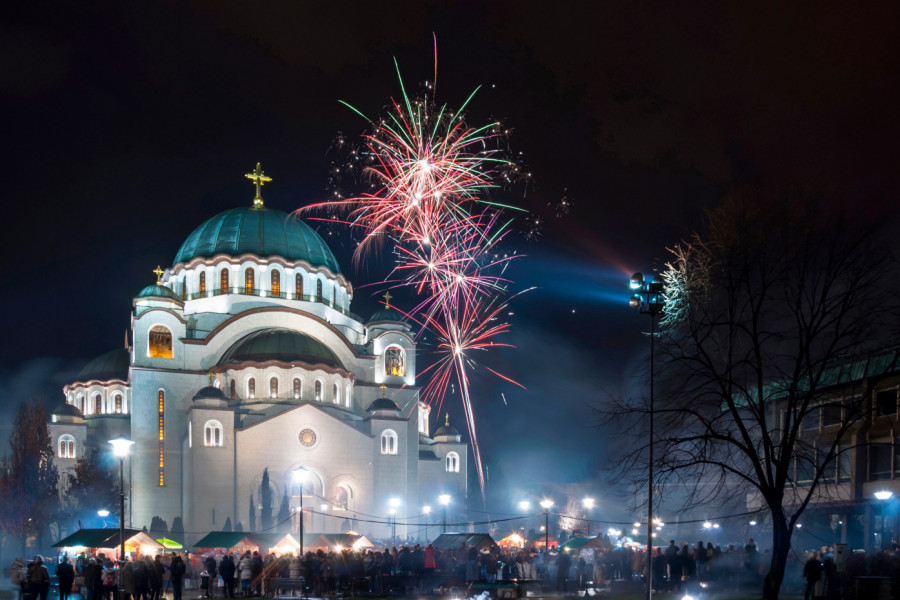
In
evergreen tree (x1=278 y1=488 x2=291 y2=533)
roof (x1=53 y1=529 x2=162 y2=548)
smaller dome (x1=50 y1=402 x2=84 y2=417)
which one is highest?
smaller dome (x1=50 y1=402 x2=84 y2=417)

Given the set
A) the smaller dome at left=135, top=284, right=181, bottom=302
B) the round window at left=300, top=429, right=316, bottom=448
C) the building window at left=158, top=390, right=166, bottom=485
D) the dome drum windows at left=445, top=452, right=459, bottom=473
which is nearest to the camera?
the building window at left=158, top=390, right=166, bottom=485

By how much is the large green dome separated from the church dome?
6.29m

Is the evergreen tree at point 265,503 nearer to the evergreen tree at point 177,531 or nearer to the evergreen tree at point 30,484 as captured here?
the evergreen tree at point 177,531

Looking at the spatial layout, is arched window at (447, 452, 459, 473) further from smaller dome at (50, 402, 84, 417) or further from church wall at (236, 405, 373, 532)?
smaller dome at (50, 402, 84, 417)

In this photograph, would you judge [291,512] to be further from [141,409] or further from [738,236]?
[738,236]

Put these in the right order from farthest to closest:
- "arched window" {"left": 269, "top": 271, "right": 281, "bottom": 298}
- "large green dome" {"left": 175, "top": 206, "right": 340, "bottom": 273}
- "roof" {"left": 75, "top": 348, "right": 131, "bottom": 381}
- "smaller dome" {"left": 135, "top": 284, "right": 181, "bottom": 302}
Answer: "roof" {"left": 75, "top": 348, "right": 131, "bottom": 381}, "arched window" {"left": 269, "top": 271, "right": 281, "bottom": 298}, "large green dome" {"left": 175, "top": 206, "right": 340, "bottom": 273}, "smaller dome" {"left": 135, "top": 284, "right": 181, "bottom": 302}

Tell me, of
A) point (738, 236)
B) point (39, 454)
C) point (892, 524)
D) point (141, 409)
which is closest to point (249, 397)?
point (141, 409)

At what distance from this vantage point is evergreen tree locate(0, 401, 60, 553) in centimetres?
5306

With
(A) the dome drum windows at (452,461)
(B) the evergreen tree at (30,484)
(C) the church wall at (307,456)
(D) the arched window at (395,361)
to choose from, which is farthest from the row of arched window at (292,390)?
(B) the evergreen tree at (30,484)

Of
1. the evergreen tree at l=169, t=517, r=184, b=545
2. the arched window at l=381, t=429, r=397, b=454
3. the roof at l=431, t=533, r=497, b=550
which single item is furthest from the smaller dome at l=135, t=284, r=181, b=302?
the roof at l=431, t=533, r=497, b=550

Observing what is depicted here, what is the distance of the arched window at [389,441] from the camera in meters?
58.1

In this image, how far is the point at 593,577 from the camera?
26375 mm

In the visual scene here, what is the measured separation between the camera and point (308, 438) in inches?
2168

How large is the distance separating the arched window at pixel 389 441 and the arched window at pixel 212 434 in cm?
1024
